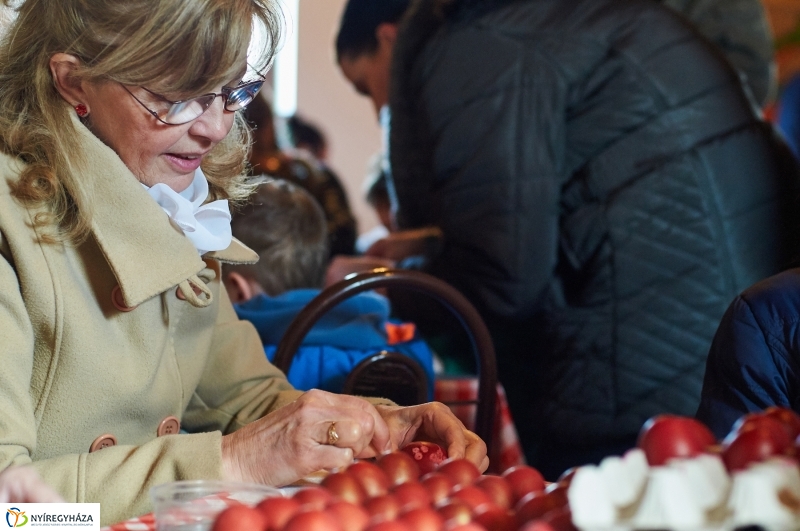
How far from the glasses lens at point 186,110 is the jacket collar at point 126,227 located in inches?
3.7

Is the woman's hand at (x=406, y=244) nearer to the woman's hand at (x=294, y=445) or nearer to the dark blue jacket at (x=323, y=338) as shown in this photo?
the dark blue jacket at (x=323, y=338)

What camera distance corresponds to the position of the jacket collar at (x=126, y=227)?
1221 mm

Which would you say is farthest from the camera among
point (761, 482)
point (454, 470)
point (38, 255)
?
point (38, 255)

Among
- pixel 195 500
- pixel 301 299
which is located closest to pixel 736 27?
pixel 301 299

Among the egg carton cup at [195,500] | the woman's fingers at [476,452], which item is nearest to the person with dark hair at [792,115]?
the woman's fingers at [476,452]

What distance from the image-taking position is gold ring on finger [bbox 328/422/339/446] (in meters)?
1.15

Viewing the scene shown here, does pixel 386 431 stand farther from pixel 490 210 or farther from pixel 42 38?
pixel 490 210

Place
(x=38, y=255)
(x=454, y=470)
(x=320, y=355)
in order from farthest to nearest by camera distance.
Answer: (x=320, y=355) < (x=38, y=255) < (x=454, y=470)

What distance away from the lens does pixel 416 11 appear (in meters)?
2.27

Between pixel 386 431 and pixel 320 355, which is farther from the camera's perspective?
pixel 320 355

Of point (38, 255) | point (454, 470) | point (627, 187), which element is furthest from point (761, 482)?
point (627, 187)

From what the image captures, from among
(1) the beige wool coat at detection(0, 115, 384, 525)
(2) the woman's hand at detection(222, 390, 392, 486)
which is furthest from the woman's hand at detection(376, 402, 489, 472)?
(1) the beige wool coat at detection(0, 115, 384, 525)

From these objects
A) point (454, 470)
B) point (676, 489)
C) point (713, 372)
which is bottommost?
point (713, 372)

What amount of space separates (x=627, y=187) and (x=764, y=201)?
334 mm
